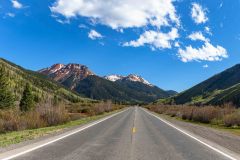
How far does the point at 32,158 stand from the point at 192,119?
3598 cm

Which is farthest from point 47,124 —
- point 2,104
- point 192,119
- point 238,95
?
point 238,95

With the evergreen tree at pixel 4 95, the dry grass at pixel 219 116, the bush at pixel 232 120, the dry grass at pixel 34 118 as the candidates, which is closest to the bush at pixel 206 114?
the dry grass at pixel 219 116

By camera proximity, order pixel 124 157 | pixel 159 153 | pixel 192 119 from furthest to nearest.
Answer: pixel 192 119 → pixel 159 153 → pixel 124 157

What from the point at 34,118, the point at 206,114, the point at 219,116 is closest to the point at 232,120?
the point at 219,116

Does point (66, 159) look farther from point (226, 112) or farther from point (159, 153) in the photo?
point (226, 112)

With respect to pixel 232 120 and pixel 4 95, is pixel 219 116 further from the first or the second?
pixel 4 95

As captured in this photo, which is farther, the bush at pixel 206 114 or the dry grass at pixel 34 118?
the bush at pixel 206 114

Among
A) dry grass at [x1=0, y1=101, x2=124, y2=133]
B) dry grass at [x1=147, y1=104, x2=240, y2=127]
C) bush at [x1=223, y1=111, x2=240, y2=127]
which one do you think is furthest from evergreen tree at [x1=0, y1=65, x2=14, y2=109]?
bush at [x1=223, y1=111, x2=240, y2=127]

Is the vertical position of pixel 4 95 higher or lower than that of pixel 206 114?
higher

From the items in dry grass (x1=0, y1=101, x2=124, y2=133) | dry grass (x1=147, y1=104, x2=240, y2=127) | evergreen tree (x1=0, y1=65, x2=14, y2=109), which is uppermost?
evergreen tree (x1=0, y1=65, x2=14, y2=109)

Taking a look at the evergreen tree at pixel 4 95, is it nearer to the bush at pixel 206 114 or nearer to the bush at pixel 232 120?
the bush at pixel 206 114

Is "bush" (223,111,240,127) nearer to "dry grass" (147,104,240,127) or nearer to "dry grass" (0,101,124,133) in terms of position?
"dry grass" (147,104,240,127)

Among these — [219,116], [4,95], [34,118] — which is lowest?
[34,118]

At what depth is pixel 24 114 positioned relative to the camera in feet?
90.1
